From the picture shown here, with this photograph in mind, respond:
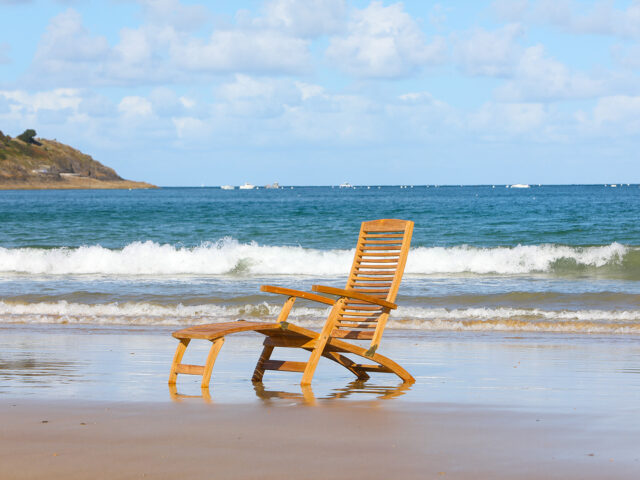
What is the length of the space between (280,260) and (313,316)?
995cm

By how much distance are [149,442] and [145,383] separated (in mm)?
2355

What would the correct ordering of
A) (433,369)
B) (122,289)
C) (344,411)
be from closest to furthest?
(344,411), (433,369), (122,289)

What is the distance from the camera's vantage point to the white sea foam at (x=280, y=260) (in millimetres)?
22406

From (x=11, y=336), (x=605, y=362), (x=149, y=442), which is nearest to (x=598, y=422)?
(x=149, y=442)

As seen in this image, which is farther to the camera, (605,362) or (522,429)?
(605,362)

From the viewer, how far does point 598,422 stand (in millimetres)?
5191

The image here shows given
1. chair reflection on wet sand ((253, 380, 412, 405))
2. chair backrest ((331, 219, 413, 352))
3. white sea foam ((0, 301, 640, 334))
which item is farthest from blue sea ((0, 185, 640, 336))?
chair reflection on wet sand ((253, 380, 412, 405))

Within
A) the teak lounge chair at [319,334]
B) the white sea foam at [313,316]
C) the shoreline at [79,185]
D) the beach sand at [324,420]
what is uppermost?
the shoreline at [79,185]

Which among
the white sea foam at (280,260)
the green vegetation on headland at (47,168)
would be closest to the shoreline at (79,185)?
the green vegetation on headland at (47,168)

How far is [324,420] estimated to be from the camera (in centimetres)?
532

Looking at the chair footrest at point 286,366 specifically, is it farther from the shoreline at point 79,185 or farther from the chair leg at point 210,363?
the shoreline at point 79,185

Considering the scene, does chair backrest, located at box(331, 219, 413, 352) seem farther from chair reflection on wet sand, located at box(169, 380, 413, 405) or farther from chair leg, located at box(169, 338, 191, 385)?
chair leg, located at box(169, 338, 191, 385)

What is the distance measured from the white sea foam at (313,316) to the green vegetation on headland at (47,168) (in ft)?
393

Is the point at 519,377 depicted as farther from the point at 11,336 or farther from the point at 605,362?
the point at 11,336
